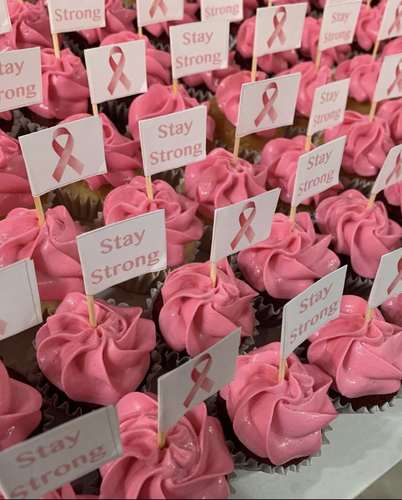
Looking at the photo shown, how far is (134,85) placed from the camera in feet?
8.68

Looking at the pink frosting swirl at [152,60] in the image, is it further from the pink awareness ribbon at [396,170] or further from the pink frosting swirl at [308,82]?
the pink awareness ribbon at [396,170]

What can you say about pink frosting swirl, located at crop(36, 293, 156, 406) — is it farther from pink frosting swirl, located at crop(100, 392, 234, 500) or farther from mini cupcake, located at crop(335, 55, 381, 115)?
mini cupcake, located at crop(335, 55, 381, 115)

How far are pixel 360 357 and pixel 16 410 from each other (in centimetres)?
112

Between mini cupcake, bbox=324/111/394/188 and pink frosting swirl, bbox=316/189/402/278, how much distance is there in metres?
0.40

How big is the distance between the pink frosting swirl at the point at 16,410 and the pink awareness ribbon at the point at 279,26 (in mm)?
1984

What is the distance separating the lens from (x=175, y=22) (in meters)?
3.81

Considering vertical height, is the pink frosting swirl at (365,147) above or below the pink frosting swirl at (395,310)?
above

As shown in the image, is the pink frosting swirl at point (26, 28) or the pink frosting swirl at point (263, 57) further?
the pink frosting swirl at point (263, 57)

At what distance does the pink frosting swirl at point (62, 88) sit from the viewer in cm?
297

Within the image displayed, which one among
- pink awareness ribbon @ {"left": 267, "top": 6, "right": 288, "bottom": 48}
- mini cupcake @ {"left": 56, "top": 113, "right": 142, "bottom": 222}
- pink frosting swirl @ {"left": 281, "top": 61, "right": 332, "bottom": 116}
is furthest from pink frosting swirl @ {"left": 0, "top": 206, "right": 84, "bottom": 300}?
pink frosting swirl @ {"left": 281, "top": 61, "right": 332, "bottom": 116}

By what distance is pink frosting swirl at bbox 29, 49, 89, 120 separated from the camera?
2967 millimetres

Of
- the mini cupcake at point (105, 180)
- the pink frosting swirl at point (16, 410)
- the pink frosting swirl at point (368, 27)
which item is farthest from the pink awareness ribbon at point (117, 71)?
the pink frosting swirl at point (368, 27)

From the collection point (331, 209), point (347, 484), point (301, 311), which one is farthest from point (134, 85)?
point (347, 484)

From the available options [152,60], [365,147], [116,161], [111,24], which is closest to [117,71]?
[116,161]
